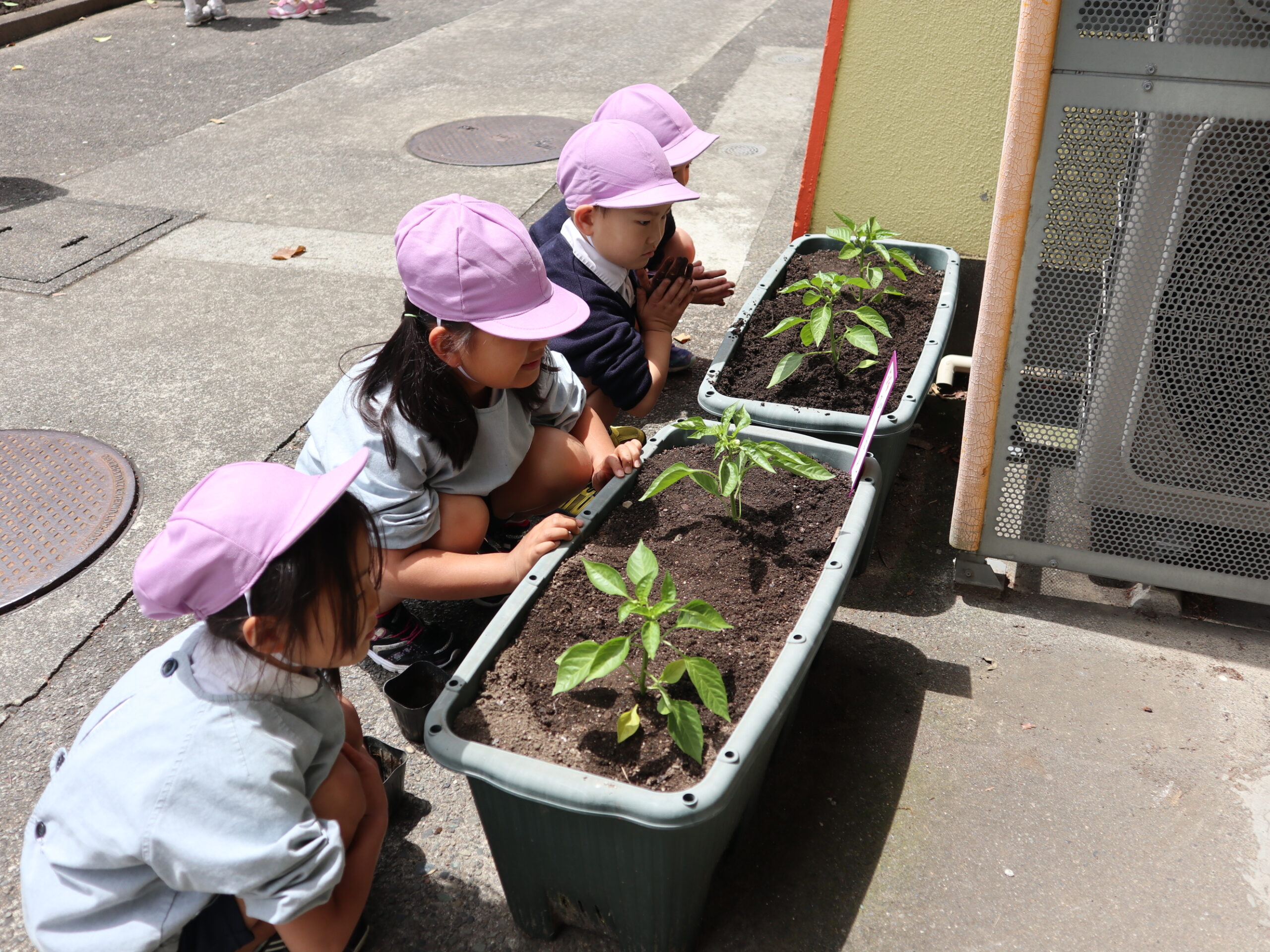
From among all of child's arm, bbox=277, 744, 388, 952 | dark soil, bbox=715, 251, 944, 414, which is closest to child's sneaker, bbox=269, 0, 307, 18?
dark soil, bbox=715, 251, 944, 414

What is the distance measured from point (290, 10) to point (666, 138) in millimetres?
6514

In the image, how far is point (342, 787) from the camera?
1633 mm

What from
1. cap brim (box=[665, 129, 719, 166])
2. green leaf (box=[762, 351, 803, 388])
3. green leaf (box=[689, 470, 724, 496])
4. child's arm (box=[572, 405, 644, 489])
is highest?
cap brim (box=[665, 129, 719, 166])

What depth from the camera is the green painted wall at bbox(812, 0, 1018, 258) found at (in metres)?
3.16

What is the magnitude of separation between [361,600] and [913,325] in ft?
6.35

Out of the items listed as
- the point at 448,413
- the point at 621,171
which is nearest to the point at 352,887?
the point at 448,413

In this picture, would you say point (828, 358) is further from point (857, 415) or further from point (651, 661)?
point (651, 661)

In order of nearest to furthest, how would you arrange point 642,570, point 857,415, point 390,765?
point 642,570 < point 390,765 < point 857,415

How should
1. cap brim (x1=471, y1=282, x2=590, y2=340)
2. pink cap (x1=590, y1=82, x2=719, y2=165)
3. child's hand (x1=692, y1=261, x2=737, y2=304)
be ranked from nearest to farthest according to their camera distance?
cap brim (x1=471, y1=282, x2=590, y2=340)
pink cap (x1=590, y1=82, x2=719, y2=165)
child's hand (x1=692, y1=261, x2=737, y2=304)

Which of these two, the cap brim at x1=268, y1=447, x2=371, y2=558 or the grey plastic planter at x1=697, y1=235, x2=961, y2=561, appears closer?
the cap brim at x1=268, y1=447, x2=371, y2=558

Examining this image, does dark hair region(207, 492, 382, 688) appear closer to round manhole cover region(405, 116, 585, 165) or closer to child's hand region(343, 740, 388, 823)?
child's hand region(343, 740, 388, 823)

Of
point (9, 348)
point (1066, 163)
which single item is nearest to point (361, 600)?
point (1066, 163)

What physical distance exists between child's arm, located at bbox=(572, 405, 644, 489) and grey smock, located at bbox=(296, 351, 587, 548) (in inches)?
8.6

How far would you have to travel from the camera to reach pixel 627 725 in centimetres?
161
